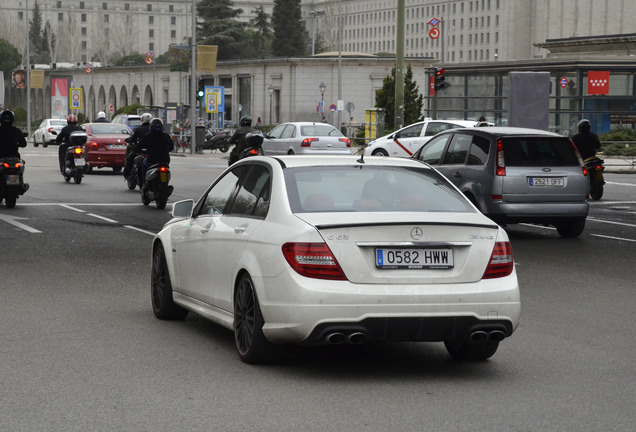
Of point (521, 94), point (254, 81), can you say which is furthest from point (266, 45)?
point (521, 94)

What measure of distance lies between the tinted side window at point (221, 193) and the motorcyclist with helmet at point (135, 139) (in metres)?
15.4

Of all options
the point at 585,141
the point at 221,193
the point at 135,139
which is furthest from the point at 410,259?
the point at 585,141

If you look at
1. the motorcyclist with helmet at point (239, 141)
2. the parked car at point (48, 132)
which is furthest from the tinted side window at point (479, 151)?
the parked car at point (48, 132)

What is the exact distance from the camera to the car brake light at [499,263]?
748 cm

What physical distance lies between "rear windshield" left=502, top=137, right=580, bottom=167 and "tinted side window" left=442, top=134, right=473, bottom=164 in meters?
0.90

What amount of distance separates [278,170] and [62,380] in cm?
194

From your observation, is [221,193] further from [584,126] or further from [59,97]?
[59,97]

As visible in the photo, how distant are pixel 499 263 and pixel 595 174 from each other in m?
20.1

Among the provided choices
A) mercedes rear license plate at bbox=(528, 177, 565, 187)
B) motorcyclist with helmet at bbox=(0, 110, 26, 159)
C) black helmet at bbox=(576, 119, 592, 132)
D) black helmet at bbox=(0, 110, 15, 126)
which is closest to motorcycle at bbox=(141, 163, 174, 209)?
motorcyclist with helmet at bbox=(0, 110, 26, 159)

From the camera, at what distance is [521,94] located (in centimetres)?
3434

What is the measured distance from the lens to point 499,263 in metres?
7.52

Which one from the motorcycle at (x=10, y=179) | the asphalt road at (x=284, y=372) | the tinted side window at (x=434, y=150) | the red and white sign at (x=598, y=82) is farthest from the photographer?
the red and white sign at (x=598, y=82)

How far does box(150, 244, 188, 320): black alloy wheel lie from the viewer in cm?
962

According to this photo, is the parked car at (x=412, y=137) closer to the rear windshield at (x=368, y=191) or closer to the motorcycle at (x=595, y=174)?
the motorcycle at (x=595, y=174)
